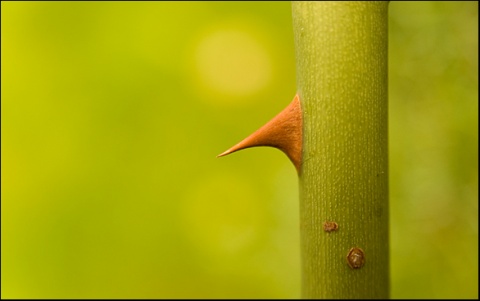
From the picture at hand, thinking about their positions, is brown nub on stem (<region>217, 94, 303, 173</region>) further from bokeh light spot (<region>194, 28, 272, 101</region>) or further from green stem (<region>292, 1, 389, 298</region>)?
bokeh light spot (<region>194, 28, 272, 101</region>)

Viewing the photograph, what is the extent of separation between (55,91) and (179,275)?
0.99 feet

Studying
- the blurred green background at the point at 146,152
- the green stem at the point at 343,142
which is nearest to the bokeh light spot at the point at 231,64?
the blurred green background at the point at 146,152

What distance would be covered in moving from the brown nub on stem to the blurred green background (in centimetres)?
38

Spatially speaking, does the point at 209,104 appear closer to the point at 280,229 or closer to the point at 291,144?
the point at 280,229

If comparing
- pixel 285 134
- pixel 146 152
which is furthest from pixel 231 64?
pixel 285 134

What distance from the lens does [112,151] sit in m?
0.77

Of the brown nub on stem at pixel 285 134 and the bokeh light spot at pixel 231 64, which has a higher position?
the bokeh light spot at pixel 231 64

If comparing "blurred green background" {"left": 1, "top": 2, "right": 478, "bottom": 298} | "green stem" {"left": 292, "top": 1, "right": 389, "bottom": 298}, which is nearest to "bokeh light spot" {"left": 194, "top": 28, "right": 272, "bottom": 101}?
"blurred green background" {"left": 1, "top": 2, "right": 478, "bottom": 298}

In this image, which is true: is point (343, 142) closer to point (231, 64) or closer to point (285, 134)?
point (285, 134)

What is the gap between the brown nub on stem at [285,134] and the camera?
0.36m

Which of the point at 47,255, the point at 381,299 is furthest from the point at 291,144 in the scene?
the point at 47,255

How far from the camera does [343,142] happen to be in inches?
14.6

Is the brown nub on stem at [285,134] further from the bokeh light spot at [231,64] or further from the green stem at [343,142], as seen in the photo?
the bokeh light spot at [231,64]

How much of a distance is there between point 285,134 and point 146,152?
1.39 ft
